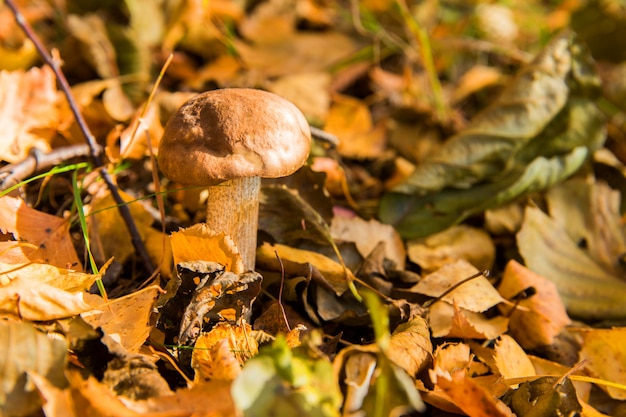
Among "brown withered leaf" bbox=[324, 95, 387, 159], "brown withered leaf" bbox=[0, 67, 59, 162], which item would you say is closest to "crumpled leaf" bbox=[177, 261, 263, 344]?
"brown withered leaf" bbox=[0, 67, 59, 162]

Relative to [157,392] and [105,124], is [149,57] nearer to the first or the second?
[105,124]

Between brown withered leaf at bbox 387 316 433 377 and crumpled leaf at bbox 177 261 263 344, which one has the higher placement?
crumpled leaf at bbox 177 261 263 344

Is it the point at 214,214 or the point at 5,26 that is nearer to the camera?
the point at 214,214

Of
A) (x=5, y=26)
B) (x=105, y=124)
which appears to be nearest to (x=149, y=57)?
(x=105, y=124)

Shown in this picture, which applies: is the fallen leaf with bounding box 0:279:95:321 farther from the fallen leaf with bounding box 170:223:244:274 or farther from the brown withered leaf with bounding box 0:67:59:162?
the brown withered leaf with bounding box 0:67:59:162

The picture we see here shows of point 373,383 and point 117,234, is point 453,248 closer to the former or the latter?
point 373,383

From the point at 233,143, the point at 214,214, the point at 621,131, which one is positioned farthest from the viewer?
the point at 621,131

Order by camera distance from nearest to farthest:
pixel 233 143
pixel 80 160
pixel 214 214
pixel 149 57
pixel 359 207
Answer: pixel 233 143 < pixel 214 214 < pixel 80 160 < pixel 359 207 < pixel 149 57
